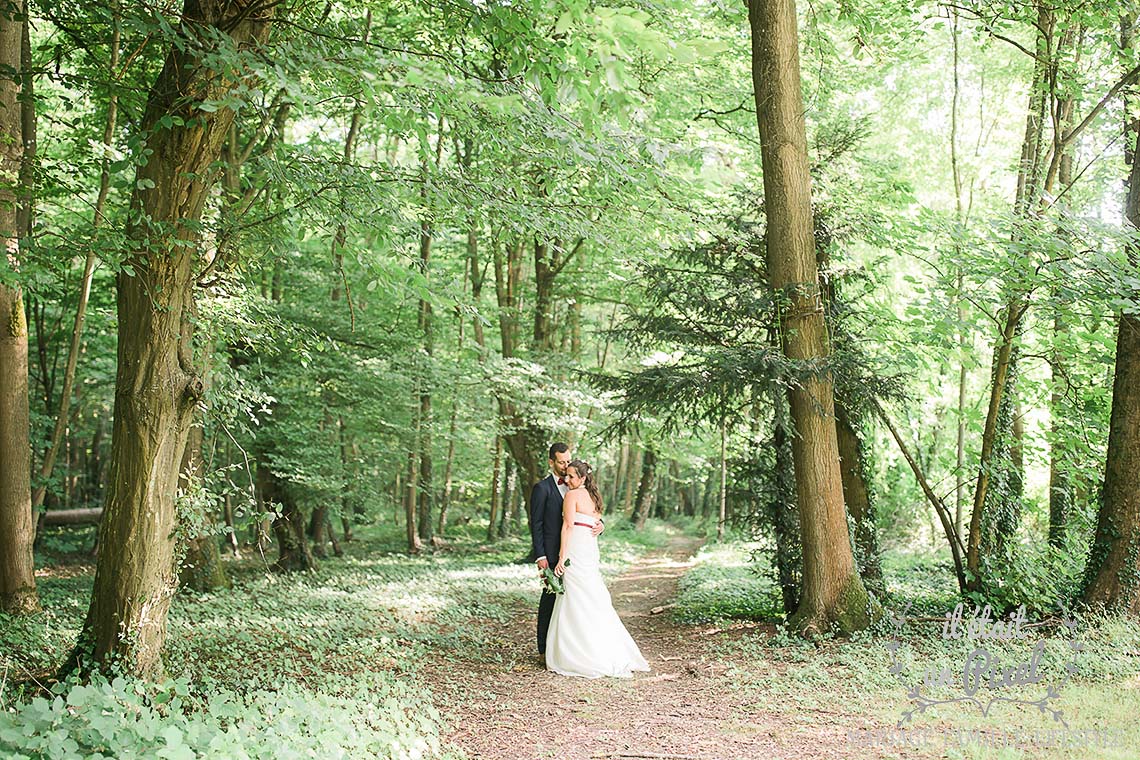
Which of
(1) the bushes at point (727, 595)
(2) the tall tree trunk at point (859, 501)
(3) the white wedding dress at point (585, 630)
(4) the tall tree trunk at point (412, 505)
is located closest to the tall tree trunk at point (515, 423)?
(4) the tall tree trunk at point (412, 505)

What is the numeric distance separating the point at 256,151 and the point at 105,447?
17755 millimetres

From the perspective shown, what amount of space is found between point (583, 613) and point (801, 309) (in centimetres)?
396

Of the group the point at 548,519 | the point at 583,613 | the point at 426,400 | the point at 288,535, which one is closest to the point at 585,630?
the point at 583,613

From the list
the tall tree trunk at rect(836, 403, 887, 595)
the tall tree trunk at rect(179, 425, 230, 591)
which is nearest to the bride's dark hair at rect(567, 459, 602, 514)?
the tall tree trunk at rect(836, 403, 887, 595)

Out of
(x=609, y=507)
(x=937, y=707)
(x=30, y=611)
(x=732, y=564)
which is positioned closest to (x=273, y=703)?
(x=937, y=707)

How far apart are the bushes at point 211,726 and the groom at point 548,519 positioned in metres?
2.38

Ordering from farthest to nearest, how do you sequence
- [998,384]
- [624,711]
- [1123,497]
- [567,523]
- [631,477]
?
1. [631,477]
2. [998,384]
3. [1123,497]
4. [567,523]
5. [624,711]

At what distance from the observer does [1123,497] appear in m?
8.31

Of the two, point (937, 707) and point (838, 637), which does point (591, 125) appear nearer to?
point (937, 707)

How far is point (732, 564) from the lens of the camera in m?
17.4

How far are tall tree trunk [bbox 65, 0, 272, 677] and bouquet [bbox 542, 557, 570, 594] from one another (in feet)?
11.3

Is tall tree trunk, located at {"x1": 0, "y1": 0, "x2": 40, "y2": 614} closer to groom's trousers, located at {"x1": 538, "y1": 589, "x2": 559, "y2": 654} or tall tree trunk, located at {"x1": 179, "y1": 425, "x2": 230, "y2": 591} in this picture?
tall tree trunk, located at {"x1": 179, "y1": 425, "x2": 230, "y2": 591}

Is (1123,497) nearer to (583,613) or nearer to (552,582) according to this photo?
(583,613)

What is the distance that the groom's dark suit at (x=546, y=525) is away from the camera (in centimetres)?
804
